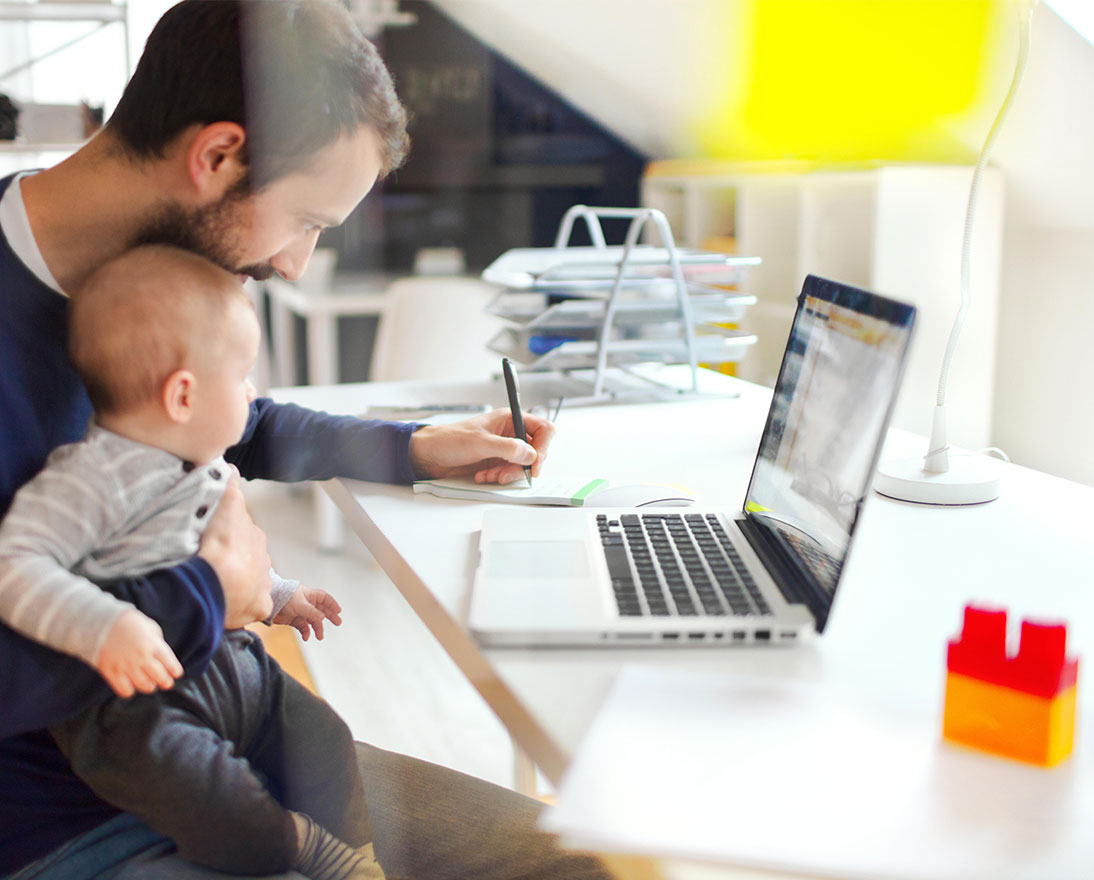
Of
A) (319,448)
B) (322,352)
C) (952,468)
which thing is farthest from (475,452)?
(322,352)

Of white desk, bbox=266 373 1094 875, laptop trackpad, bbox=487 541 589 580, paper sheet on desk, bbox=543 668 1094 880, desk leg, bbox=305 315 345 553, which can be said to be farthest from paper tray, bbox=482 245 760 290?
desk leg, bbox=305 315 345 553

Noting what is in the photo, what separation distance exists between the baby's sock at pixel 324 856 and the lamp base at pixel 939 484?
0.60 m

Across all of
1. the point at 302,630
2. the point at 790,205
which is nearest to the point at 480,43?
the point at 790,205

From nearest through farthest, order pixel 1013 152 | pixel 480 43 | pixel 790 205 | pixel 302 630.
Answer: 1. pixel 302 630
2. pixel 1013 152
3. pixel 790 205
4. pixel 480 43

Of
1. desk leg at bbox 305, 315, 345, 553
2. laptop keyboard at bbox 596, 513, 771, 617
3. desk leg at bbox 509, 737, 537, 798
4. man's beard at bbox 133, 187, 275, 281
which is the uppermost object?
man's beard at bbox 133, 187, 275, 281

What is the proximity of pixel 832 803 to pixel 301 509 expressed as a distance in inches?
111

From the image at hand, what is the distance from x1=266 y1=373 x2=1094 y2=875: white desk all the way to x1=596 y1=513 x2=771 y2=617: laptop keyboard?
0.10 ft

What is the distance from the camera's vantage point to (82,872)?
707 millimetres

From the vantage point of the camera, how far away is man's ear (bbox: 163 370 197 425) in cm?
75

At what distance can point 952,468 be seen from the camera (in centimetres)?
109

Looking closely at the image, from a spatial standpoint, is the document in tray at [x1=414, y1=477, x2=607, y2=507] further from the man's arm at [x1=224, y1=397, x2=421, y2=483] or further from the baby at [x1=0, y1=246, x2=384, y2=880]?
the baby at [x1=0, y1=246, x2=384, y2=880]

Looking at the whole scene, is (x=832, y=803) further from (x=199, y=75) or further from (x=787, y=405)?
(x=199, y=75)

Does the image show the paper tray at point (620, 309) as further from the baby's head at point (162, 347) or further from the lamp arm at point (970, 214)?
the baby's head at point (162, 347)

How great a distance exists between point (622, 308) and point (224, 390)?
837 mm
